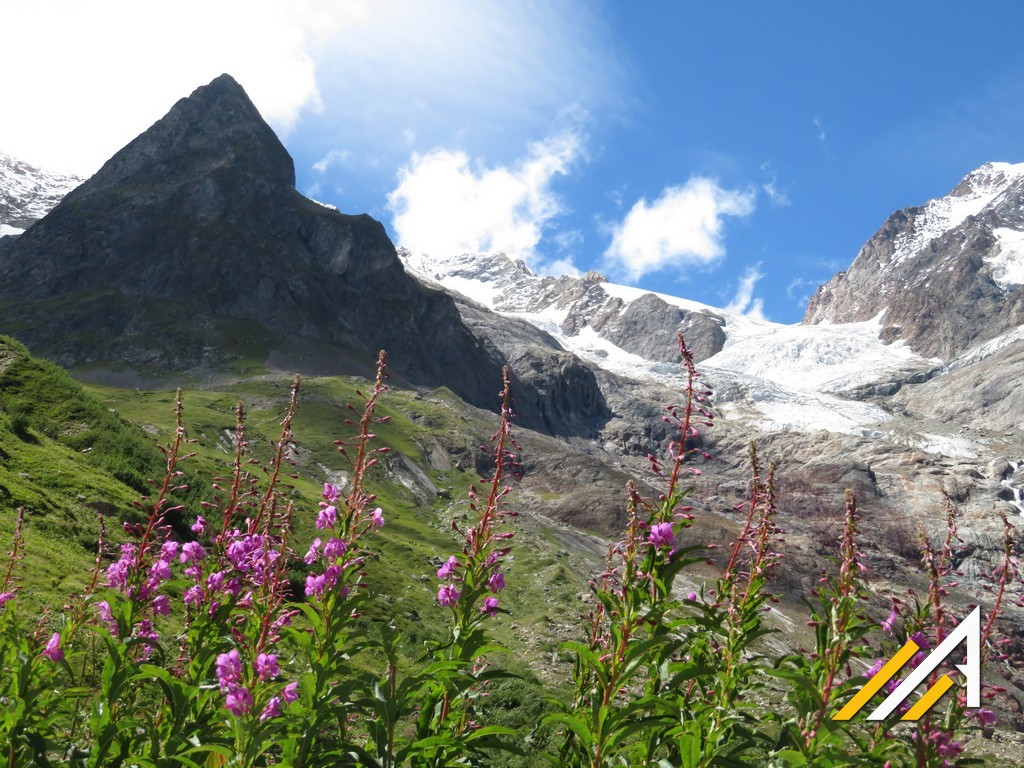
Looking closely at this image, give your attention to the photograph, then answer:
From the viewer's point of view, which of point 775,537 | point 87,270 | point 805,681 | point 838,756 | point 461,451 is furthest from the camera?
point 87,270

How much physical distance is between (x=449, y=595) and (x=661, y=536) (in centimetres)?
241

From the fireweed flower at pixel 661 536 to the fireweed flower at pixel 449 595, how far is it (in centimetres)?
217

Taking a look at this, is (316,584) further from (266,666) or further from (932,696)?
(932,696)

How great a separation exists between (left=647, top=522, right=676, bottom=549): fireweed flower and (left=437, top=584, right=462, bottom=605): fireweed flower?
217cm

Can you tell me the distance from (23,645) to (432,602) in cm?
3389

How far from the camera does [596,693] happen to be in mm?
6562

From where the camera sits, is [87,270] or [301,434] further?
[87,270]

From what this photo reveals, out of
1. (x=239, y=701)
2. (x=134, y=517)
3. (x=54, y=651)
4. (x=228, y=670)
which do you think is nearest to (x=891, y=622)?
(x=239, y=701)

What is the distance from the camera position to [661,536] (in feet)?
20.7

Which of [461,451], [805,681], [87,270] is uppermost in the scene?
[87,270]

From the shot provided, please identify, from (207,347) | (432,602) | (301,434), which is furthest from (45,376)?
(207,347)

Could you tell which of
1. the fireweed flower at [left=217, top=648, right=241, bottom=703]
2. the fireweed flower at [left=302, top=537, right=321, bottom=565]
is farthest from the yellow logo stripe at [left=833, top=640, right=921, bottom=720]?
the fireweed flower at [left=217, top=648, right=241, bottom=703]

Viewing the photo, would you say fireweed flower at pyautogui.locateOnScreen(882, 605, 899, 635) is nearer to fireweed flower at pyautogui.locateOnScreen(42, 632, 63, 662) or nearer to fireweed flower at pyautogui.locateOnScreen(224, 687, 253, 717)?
fireweed flower at pyautogui.locateOnScreen(224, 687, 253, 717)

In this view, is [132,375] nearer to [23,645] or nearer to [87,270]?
[87,270]
